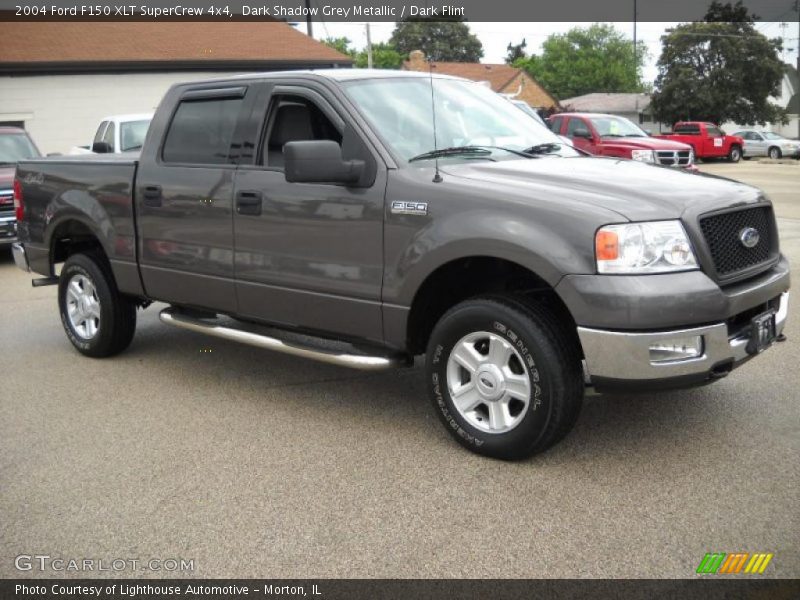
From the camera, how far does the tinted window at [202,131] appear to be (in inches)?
215

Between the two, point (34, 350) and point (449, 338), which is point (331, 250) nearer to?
point (449, 338)

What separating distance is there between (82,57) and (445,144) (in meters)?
24.8

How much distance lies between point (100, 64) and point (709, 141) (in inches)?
971

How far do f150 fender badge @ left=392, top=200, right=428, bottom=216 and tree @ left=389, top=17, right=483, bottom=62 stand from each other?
230ft

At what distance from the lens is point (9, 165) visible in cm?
1265

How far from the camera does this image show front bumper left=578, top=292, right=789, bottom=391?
3.80 meters

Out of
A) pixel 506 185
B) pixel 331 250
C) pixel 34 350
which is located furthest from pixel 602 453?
pixel 34 350

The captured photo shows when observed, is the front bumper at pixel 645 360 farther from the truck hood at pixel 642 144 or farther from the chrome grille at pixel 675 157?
the chrome grille at pixel 675 157

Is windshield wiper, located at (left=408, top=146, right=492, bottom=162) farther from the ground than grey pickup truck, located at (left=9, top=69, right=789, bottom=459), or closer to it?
farther from the ground

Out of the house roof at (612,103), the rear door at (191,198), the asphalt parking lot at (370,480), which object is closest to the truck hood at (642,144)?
the asphalt parking lot at (370,480)

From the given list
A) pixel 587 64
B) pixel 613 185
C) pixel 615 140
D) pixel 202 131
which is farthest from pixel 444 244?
pixel 587 64

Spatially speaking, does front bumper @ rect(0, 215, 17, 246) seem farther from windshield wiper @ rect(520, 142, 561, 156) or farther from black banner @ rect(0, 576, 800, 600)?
black banner @ rect(0, 576, 800, 600)

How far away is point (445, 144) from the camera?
486cm

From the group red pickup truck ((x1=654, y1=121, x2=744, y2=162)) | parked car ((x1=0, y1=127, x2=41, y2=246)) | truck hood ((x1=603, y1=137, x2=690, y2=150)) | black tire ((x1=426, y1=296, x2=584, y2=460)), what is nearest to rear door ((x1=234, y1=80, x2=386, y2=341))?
black tire ((x1=426, y1=296, x2=584, y2=460))
